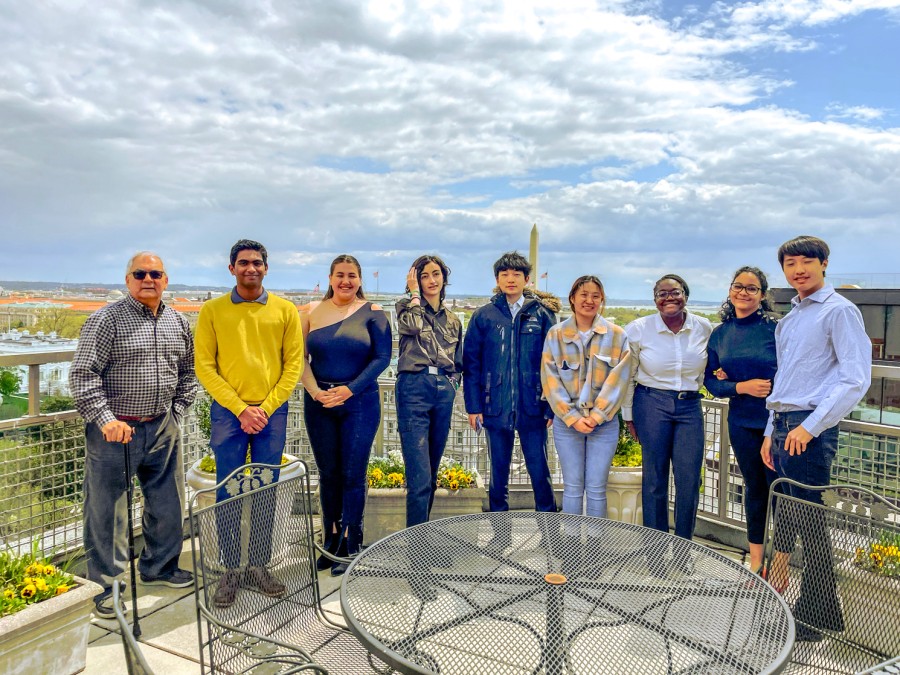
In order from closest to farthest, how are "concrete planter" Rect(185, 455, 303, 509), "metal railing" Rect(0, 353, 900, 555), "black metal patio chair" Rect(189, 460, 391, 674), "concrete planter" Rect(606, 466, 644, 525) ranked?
"black metal patio chair" Rect(189, 460, 391, 674), "metal railing" Rect(0, 353, 900, 555), "concrete planter" Rect(185, 455, 303, 509), "concrete planter" Rect(606, 466, 644, 525)

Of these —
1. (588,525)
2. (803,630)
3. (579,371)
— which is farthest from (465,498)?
(803,630)

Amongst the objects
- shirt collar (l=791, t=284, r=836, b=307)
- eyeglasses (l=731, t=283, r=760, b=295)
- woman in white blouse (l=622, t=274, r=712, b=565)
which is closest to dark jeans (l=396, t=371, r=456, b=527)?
woman in white blouse (l=622, t=274, r=712, b=565)

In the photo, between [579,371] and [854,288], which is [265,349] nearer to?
[579,371]

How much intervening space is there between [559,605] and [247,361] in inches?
76.5

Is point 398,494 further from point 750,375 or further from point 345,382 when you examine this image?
point 750,375

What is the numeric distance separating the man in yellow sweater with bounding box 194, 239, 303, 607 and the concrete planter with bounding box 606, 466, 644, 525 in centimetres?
211

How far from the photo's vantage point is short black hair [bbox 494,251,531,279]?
3.31 m

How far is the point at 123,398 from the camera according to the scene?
2820 mm

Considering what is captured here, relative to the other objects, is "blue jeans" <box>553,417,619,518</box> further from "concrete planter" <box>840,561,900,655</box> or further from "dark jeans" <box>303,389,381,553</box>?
"concrete planter" <box>840,561,900,655</box>

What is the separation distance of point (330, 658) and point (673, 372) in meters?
2.15

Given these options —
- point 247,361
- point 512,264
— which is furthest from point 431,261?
point 247,361

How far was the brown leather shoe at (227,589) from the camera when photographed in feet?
6.34

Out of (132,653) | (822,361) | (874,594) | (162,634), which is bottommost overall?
(162,634)

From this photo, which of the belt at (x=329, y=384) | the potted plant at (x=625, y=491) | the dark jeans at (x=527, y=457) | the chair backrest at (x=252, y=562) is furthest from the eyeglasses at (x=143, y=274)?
the potted plant at (x=625, y=491)
